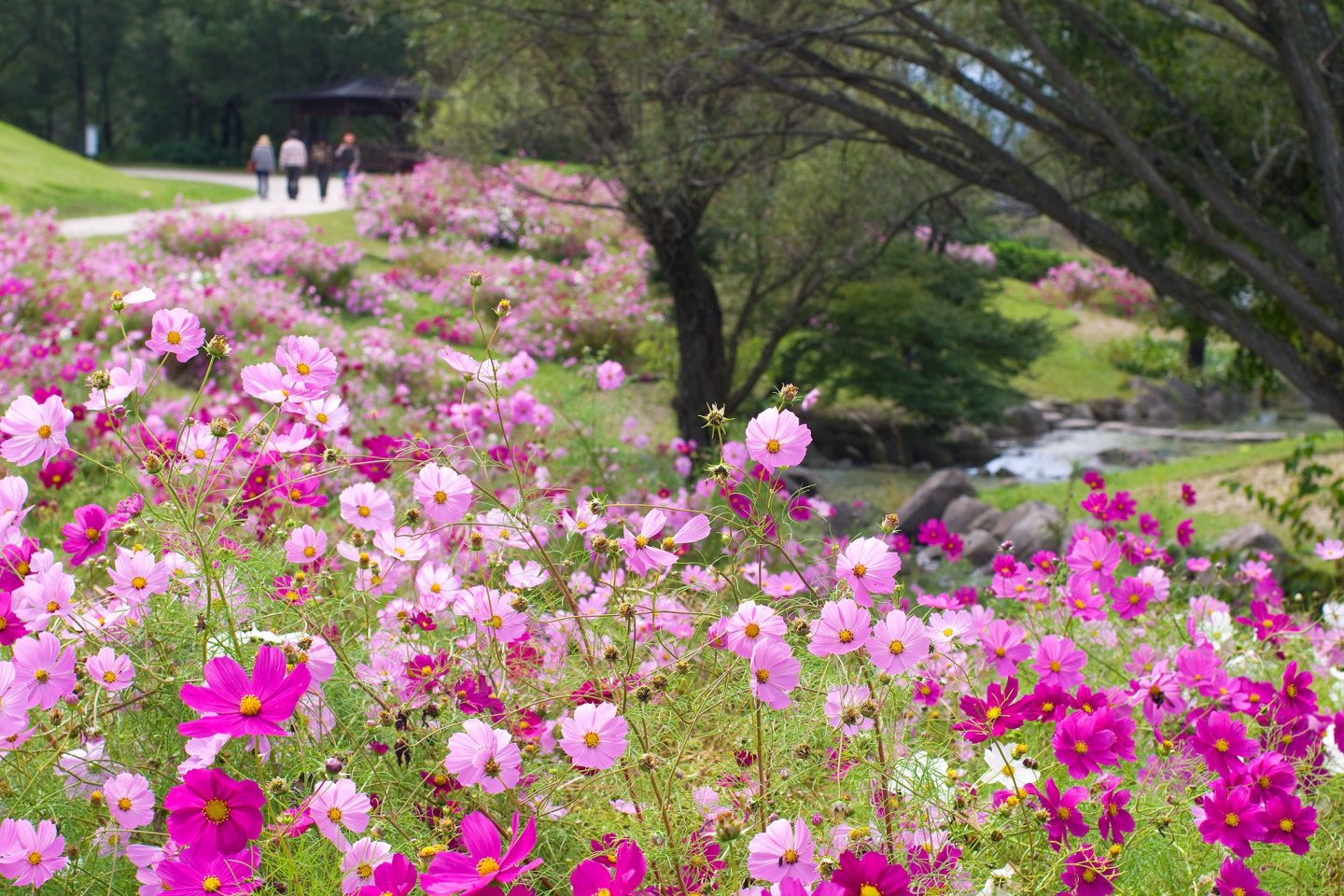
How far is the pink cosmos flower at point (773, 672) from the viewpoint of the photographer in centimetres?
123

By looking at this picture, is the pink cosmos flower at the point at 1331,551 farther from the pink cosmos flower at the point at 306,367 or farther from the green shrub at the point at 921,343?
the green shrub at the point at 921,343

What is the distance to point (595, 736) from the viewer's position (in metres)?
1.20

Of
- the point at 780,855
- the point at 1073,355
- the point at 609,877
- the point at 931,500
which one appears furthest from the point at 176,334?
the point at 1073,355

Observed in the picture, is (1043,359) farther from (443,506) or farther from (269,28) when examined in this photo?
(269,28)

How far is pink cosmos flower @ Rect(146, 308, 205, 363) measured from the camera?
57.3 inches

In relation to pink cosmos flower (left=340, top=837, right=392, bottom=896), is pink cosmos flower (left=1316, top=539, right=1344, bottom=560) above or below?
above

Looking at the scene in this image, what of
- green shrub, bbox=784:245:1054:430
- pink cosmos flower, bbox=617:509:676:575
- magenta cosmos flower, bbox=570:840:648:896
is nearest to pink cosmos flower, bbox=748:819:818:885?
magenta cosmos flower, bbox=570:840:648:896

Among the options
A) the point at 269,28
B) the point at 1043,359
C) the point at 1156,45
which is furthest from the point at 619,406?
the point at 269,28

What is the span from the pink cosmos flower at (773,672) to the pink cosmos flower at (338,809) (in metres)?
0.46

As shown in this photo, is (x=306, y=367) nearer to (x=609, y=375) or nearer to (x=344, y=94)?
(x=609, y=375)

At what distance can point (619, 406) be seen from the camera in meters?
6.77

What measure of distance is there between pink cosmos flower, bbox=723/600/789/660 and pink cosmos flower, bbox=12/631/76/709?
0.78m

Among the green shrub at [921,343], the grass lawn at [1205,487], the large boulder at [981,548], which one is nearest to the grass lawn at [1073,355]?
the green shrub at [921,343]

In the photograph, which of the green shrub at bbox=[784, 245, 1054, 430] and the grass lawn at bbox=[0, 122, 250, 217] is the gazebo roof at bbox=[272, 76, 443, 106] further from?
the green shrub at bbox=[784, 245, 1054, 430]
